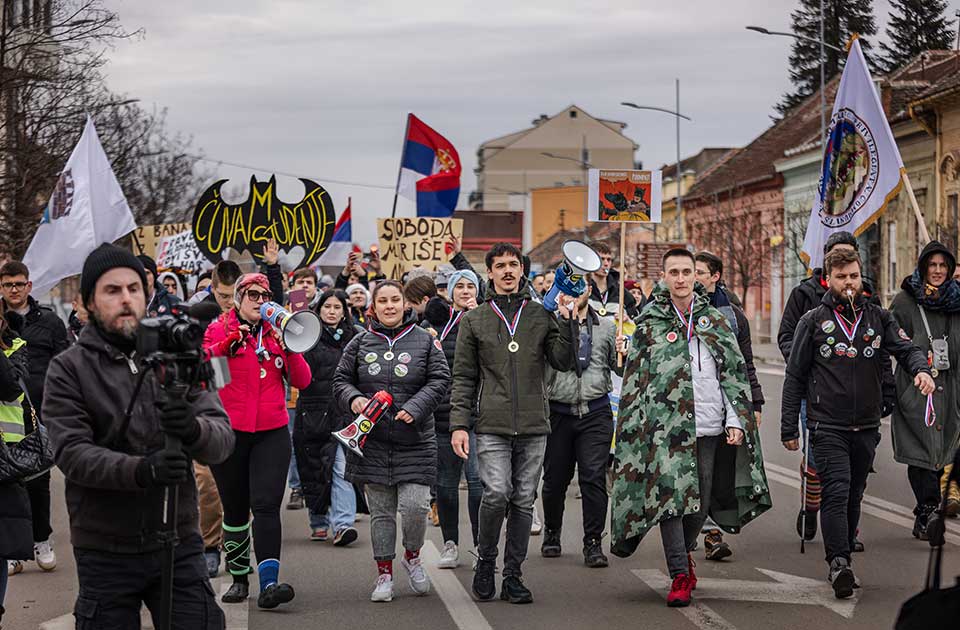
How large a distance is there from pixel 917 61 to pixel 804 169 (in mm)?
5113

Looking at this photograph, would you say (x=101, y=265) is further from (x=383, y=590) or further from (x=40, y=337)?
(x=40, y=337)

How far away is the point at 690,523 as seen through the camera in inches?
333

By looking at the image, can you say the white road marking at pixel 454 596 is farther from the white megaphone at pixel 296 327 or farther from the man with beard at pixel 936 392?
the man with beard at pixel 936 392

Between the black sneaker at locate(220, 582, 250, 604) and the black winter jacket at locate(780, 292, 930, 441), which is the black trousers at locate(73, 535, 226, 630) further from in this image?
the black winter jacket at locate(780, 292, 930, 441)

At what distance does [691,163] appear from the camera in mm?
85250

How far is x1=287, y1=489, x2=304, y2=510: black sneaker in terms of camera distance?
12.6 meters

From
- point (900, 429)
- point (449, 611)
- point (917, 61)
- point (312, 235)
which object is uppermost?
point (917, 61)

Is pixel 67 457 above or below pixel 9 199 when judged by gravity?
below

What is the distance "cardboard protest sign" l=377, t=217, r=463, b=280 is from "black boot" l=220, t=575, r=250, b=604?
10.0 m

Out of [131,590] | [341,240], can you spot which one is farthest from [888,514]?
[341,240]

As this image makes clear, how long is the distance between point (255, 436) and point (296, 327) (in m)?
0.67

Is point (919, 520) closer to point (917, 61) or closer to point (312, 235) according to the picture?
point (312, 235)

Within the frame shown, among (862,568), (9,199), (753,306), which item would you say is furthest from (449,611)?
(753,306)

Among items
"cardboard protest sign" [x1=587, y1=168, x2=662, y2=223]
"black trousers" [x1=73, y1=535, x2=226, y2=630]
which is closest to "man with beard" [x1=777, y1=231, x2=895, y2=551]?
"cardboard protest sign" [x1=587, y1=168, x2=662, y2=223]
